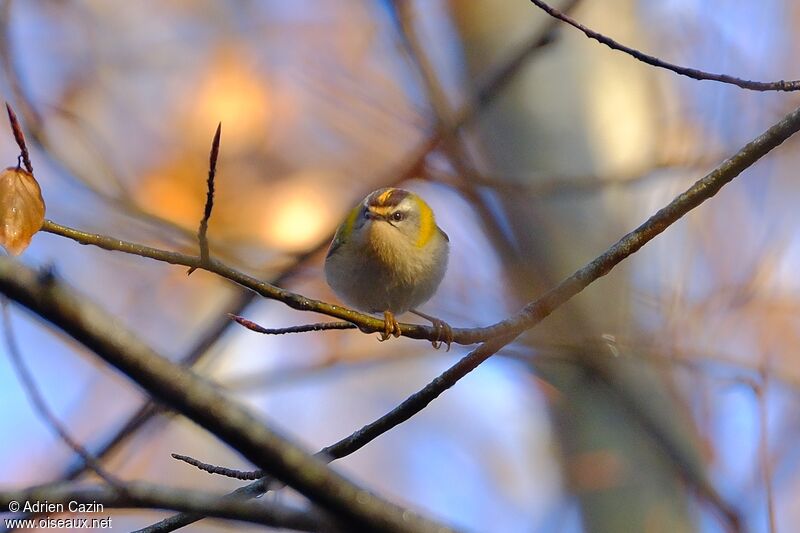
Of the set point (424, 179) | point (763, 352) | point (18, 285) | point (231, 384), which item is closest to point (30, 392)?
point (18, 285)

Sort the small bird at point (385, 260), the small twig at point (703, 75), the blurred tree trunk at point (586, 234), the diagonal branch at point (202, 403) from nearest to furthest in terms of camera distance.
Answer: the diagonal branch at point (202, 403)
the small twig at point (703, 75)
the blurred tree trunk at point (586, 234)
the small bird at point (385, 260)

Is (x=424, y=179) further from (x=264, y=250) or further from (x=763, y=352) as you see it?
(x=763, y=352)

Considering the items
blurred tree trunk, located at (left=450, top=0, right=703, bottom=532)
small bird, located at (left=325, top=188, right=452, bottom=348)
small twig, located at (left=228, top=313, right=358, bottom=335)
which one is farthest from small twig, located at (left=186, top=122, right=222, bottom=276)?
small bird, located at (left=325, top=188, right=452, bottom=348)

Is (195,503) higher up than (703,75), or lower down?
lower down

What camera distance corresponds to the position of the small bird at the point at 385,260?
3.70 meters

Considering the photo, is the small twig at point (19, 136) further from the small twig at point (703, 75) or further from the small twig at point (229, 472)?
the small twig at point (703, 75)

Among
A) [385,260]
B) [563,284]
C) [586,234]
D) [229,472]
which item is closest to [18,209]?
[229,472]

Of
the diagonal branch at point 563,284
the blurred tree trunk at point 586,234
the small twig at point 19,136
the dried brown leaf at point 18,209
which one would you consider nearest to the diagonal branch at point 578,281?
the diagonal branch at point 563,284

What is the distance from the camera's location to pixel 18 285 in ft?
3.56

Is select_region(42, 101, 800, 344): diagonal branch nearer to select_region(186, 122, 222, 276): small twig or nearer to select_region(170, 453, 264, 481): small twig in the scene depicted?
select_region(186, 122, 222, 276): small twig

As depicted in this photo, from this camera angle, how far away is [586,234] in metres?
3.83

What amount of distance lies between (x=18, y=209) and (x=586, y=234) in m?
2.65

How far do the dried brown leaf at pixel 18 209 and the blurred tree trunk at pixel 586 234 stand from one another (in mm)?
1922

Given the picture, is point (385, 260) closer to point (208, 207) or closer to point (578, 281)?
point (578, 281)
